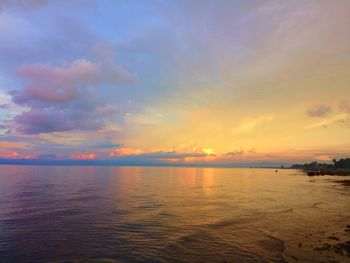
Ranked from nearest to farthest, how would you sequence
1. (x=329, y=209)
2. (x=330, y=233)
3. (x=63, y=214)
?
(x=330, y=233), (x=63, y=214), (x=329, y=209)

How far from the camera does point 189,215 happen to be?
4197 cm

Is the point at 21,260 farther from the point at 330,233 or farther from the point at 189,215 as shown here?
the point at 330,233

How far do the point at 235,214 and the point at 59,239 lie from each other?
24.9 m

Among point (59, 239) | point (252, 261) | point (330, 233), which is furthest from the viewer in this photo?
point (330, 233)

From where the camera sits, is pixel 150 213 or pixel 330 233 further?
pixel 150 213

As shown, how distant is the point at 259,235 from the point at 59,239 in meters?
19.3

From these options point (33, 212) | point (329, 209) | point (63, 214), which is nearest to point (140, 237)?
point (63, 214)

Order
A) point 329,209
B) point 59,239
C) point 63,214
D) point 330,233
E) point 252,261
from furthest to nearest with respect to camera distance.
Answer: point 329,209, point 63,214, point 330,233, point 59,239, point 252,261

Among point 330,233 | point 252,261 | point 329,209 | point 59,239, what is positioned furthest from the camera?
point 329,209

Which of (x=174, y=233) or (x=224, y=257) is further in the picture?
(x=174, y=233)

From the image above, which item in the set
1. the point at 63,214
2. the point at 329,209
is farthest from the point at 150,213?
the point at 329,209

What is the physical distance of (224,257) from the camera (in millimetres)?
22406

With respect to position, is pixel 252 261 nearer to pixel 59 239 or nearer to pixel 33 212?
pixel 59 239

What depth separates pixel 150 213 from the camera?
42.7 meters
